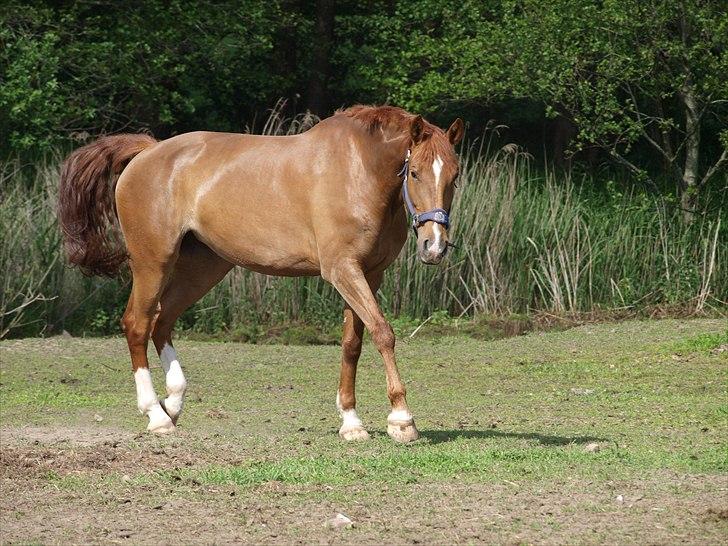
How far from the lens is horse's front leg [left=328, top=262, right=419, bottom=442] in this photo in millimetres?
7625

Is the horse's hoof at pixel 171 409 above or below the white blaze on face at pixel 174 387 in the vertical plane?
below

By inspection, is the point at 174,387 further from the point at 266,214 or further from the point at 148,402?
the point at 266,214

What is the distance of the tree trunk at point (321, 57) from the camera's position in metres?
23.0

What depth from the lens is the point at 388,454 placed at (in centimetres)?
721

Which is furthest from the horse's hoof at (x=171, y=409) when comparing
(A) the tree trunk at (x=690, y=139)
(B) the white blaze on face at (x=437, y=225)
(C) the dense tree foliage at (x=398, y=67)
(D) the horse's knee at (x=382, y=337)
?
(A) the tree trunk at (x=690, y=139)

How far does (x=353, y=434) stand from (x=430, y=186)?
1.63m

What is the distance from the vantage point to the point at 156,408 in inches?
335

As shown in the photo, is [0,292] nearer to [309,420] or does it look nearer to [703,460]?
[309,420]

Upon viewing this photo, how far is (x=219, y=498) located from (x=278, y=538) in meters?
0.83

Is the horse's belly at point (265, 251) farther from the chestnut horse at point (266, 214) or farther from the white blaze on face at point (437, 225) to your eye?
the white blaze on face at point (437, 225)

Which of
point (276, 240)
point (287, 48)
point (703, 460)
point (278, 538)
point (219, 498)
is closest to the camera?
point (278, 538)

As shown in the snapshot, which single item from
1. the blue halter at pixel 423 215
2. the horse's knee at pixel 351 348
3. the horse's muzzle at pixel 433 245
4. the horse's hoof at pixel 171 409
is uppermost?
the blue halter at pixel 423 215

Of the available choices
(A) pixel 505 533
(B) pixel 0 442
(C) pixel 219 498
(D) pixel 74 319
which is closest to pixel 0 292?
(D) pixel 74 319

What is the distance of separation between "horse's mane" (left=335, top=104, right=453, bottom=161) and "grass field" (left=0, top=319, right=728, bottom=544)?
173cm
